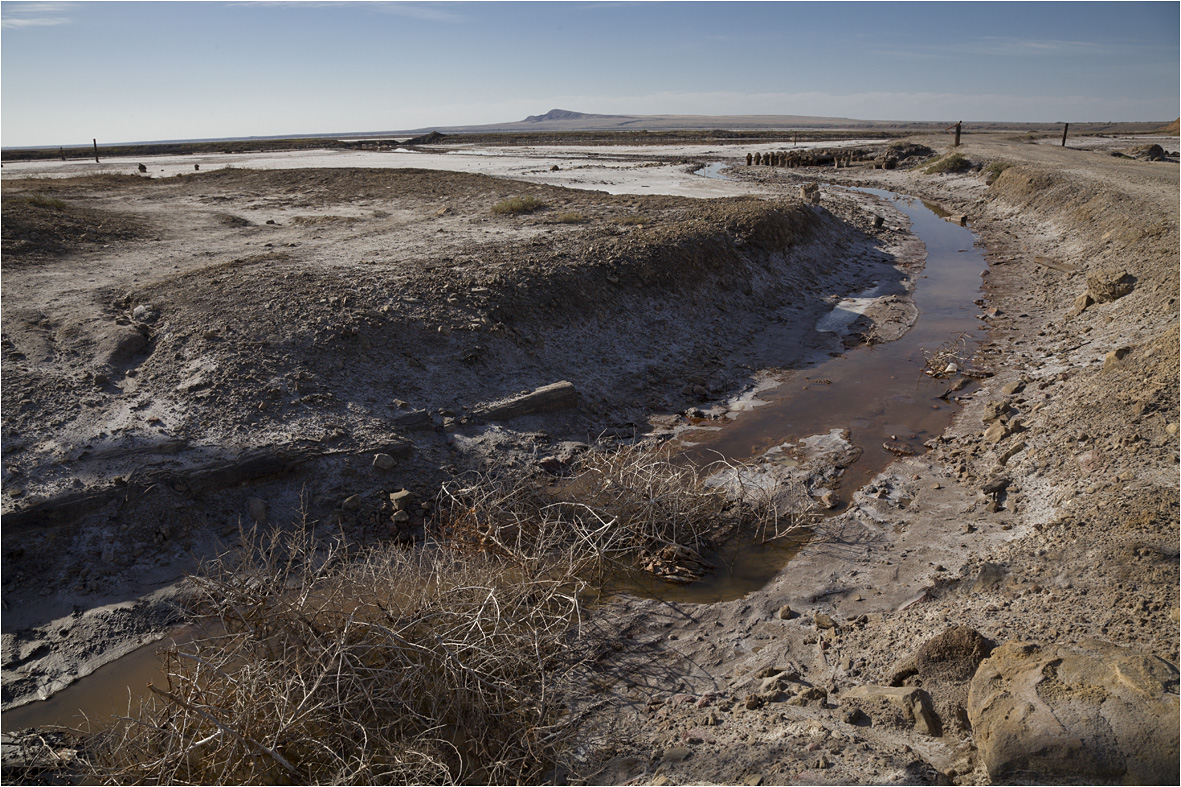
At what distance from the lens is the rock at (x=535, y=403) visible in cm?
742

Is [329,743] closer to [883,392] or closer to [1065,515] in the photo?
[1065,515]

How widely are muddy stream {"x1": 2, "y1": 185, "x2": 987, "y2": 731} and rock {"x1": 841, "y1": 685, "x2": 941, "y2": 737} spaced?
1.57 metres

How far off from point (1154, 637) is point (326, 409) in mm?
6557

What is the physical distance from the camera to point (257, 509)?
5.77 meters

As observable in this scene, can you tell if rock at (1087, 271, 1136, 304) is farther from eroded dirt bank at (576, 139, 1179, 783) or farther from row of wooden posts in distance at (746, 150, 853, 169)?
row of wooden posts in distance at (746, 150, 853, 169)

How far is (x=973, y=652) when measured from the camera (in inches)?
140

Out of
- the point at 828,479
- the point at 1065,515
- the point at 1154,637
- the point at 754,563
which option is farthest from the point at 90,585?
the point at 1065,515

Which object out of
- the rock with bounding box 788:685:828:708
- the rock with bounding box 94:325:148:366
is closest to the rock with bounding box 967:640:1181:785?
the rock with bounding box 788:685:828:708

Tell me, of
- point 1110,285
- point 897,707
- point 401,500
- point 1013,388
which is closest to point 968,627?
point 897,707

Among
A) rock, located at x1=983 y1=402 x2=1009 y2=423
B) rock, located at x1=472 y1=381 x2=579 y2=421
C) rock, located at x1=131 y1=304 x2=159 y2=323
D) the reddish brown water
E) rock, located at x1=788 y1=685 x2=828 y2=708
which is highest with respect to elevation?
rock, located at x1=131 y1=304 x2=159 y2=323

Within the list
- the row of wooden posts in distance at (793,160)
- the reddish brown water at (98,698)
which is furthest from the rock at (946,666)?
the row of wooden posts in distance at (793,160)

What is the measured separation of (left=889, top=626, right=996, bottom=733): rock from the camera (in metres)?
3.41

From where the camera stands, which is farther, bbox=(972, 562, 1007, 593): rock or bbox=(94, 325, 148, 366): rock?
bbox=(94, 325, 148, 366): rock

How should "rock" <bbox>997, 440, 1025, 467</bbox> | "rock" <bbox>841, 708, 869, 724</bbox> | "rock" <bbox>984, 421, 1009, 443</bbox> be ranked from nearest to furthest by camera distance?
"rock" <bbox>841, 708, 869, 724</bbox>, "rock" <bbox>997, 440, 1025, 467</bbox>, "rock" <bbox>984, 421, 1009, 443</bbox>
